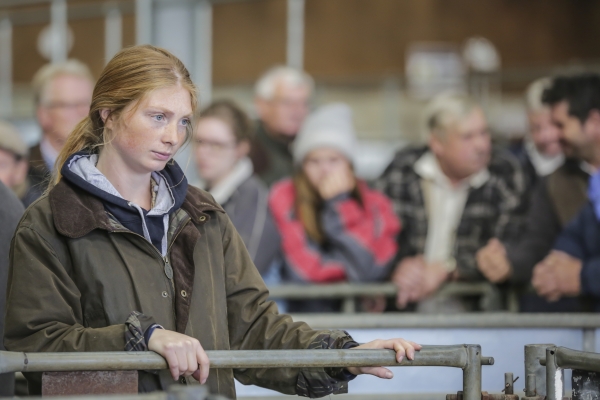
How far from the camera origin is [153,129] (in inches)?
92.7

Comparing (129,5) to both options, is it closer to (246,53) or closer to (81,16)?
(81,16)

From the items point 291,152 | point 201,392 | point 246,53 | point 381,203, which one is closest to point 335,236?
point 381,203

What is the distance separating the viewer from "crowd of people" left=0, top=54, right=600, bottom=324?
16.5 ft

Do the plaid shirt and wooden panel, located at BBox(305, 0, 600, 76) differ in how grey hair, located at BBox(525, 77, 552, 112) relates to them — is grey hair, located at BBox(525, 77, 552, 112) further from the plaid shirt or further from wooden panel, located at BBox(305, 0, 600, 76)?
wooden panel, located at BBox(305, 0, 600, 76)

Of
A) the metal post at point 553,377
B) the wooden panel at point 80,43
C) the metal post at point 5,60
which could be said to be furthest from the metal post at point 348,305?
the wooden panel at point 80,43

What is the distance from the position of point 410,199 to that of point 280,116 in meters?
1.13

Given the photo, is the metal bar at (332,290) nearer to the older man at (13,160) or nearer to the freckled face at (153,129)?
the older man at (13,160)

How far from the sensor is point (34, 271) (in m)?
2.25

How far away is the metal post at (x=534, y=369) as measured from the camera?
2559mm

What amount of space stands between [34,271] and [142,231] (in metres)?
0.28

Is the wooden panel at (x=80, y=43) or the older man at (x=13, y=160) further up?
the wooden panel at (x=80, y=43)

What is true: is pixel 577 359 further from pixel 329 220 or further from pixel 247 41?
pixel 247 41

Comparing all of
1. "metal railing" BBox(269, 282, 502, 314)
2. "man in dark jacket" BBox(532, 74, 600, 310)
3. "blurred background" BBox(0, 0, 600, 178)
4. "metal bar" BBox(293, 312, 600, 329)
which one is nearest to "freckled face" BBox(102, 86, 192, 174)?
"metal bar" BBox(293, 312, 600, 329)

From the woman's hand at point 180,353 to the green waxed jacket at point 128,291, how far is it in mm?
96
